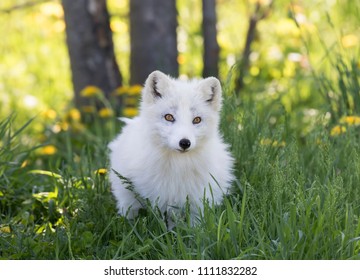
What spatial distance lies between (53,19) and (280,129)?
17.6 feet

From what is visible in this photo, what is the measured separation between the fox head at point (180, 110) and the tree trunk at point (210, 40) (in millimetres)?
2487

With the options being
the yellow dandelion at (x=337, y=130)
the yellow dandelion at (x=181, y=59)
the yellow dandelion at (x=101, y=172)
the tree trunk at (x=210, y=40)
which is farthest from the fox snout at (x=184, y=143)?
the yellow dandelion at (x=181, y=59)

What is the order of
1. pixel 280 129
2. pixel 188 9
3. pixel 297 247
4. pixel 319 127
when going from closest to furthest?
1. pixel 297 247
2. pixel 280 129
3. pixel 319 127
4. pixel 188 9

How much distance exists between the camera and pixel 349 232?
4059 mm

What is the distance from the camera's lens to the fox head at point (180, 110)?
4516mm

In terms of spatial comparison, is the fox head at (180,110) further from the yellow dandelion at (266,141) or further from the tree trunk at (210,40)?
the tree trunk at (210,40)

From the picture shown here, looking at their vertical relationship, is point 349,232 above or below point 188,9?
below

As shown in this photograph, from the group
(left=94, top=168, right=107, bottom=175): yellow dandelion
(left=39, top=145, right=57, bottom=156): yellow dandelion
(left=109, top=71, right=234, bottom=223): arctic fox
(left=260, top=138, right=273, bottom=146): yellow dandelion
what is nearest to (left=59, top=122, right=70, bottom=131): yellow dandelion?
(left=39, top=145, right=57, bottom=156): yellow dandelion

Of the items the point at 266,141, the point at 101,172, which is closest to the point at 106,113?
the point at 101,172

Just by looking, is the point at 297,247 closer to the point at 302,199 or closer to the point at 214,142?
the point at 302,199

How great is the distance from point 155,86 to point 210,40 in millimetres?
2705

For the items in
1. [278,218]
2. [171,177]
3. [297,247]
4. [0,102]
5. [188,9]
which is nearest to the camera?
[297,247]

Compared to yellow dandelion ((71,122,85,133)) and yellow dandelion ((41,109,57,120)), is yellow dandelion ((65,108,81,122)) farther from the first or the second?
yellow dandelion ((41,109,57,120))
